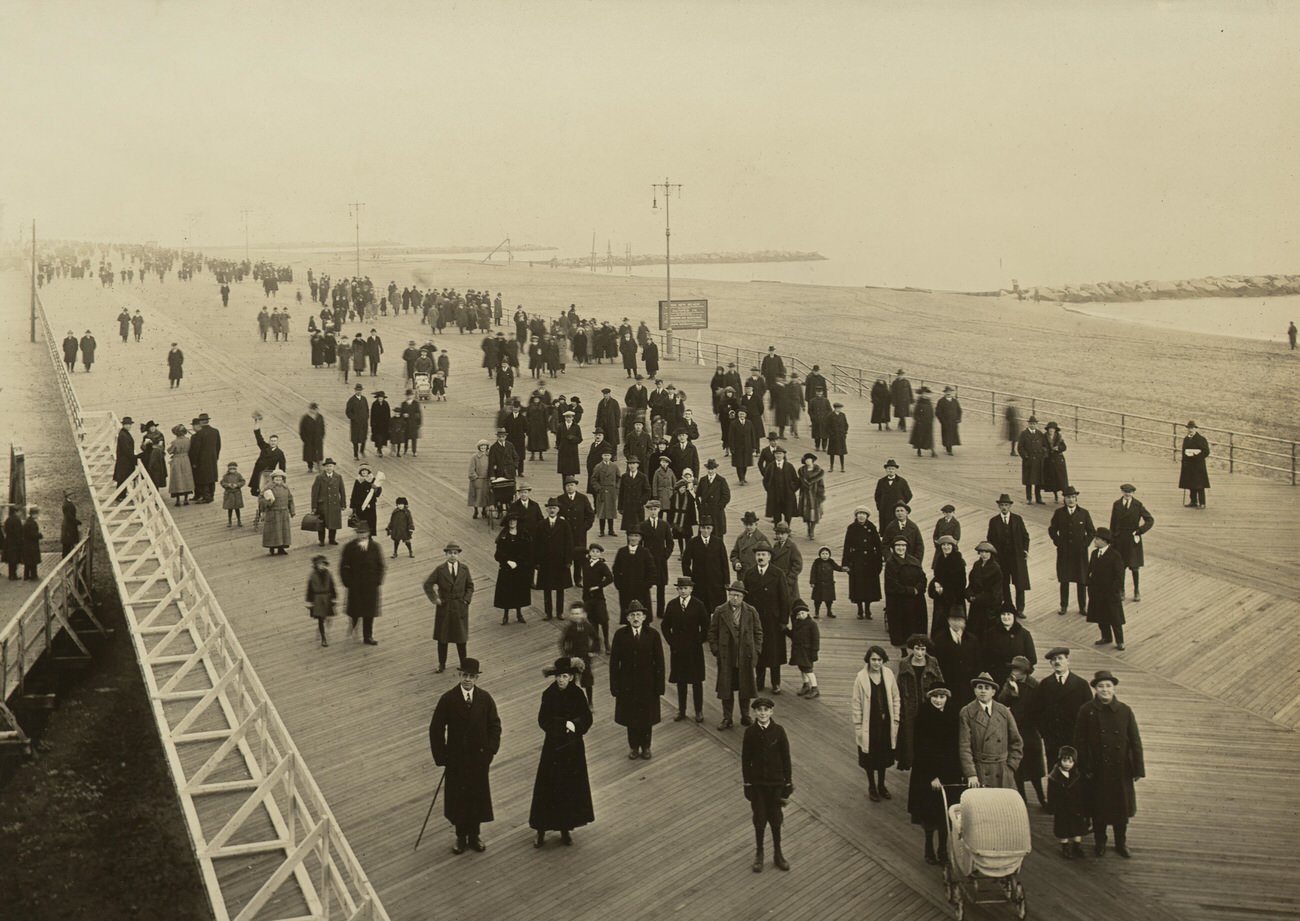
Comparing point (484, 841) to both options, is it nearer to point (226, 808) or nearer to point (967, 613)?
point (226, 808)

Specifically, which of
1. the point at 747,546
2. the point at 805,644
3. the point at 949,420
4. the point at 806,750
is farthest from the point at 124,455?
the point at 949,420

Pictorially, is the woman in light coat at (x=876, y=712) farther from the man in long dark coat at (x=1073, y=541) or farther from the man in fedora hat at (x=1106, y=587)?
the man in long dark coat at (x=1073, y=541)

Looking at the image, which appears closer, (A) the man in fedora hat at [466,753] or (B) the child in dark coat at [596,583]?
(A) the man in fedora hat at [466,753]

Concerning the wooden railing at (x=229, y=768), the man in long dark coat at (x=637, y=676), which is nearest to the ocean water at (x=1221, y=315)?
the man in long dark coat at (x=637, y=676)

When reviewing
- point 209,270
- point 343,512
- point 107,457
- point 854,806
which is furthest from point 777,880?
point 209,270

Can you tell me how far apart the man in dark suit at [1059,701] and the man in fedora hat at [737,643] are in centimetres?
269

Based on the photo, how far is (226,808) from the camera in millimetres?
10148

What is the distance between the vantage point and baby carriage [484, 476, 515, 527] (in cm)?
1905

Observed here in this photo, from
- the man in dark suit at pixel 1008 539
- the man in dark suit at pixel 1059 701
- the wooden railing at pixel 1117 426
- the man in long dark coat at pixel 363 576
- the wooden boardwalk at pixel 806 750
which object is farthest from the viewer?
the wooden railing at pixel 1117 426

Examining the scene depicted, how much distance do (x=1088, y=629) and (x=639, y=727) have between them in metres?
6.47

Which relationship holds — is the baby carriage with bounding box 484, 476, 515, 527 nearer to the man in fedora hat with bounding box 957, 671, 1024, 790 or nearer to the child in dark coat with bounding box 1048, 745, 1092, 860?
the man in fedora hat with bounding box 957, 671, 1024, 790

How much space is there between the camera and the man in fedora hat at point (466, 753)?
30.3ft

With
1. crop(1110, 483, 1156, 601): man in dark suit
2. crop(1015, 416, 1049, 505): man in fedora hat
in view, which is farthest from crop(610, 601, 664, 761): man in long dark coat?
crop(1015, 416, 1049, 505): man in fedora hat

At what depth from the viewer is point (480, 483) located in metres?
19.3
